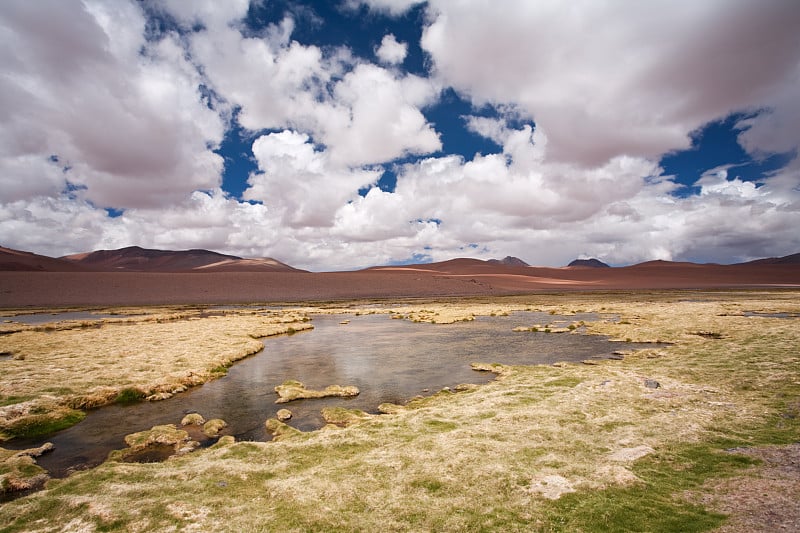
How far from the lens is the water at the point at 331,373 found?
1645 cm

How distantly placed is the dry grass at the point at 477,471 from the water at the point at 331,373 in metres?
3.56

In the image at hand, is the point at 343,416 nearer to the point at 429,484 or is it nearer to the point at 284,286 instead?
the point at 429,484

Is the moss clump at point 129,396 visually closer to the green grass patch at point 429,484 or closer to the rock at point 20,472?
the rock at point 20,472

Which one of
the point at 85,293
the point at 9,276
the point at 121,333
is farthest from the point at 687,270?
the point at 9,276

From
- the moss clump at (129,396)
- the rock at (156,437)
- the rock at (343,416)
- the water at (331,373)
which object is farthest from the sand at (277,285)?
the rock at (343,416)

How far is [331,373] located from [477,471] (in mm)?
→ 16805

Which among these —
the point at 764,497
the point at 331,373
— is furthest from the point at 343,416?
the point at 764,497

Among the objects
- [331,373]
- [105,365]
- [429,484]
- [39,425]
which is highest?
[105,365]

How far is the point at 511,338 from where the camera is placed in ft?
123

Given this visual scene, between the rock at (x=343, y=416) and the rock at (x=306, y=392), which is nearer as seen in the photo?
the rock at (x=343, y=416)

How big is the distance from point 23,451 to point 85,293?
374ft

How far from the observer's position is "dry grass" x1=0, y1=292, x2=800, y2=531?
840 cm

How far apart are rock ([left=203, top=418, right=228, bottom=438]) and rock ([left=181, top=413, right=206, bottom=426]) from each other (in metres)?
0.56

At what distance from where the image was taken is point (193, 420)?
17.3 meters
